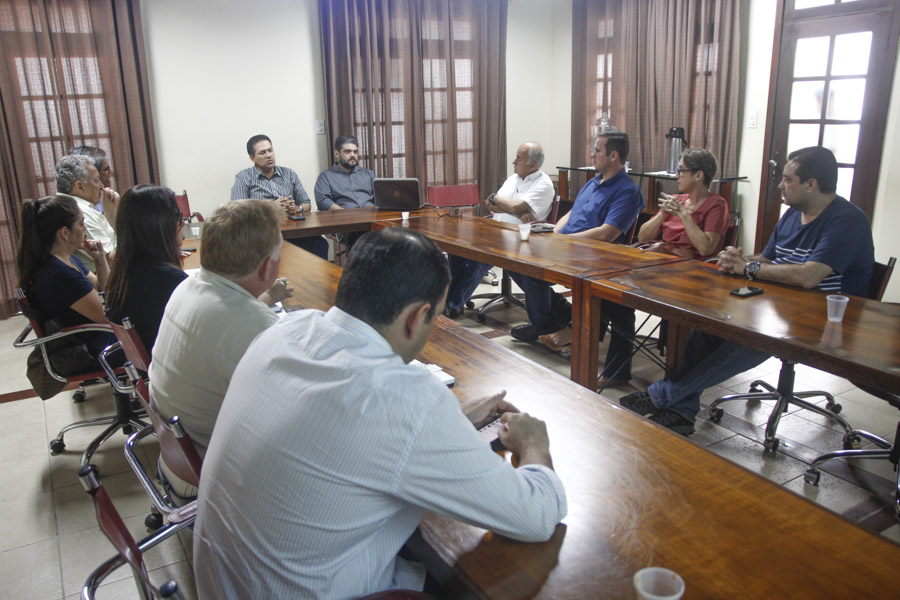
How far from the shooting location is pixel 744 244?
539cm

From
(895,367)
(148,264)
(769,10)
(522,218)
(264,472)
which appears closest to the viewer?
(264,472)

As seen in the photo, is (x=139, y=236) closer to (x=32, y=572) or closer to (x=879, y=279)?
(x=32, y=572)

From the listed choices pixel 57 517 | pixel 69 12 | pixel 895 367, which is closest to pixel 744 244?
pixel 895 367

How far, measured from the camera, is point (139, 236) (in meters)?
2.15

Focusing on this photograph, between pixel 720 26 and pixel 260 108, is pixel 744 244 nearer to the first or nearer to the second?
pixel 720 26

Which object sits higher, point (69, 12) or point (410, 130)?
point (69, 12)

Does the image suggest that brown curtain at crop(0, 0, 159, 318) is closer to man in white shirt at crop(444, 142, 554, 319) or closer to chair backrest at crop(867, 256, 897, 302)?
man in white shirt at crop(444, 142, 554, 319)

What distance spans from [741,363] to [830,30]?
333cm

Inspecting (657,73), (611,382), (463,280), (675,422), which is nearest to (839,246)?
(675,422)

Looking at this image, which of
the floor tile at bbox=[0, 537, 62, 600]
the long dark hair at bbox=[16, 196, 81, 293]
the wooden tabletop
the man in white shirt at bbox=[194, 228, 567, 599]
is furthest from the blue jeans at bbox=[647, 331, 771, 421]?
the long dark hair at bbox=[16, 196, 81, 293]

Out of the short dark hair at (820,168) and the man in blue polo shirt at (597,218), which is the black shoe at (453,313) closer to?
the man in blue polo shirt at (597,218)

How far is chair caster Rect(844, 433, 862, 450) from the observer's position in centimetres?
267

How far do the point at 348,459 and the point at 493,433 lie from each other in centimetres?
56

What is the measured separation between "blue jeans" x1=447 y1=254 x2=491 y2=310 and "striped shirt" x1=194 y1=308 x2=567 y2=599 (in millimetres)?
Result: 3440
